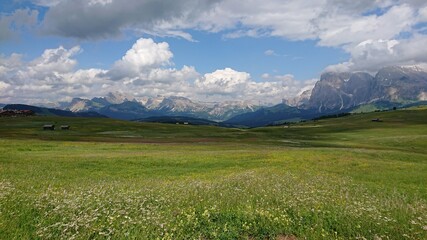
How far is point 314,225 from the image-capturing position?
46.8 feet

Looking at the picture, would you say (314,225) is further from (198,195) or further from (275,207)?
(198,195)

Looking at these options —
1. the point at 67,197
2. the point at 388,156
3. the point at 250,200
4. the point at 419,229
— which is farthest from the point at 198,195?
the point at 388,156

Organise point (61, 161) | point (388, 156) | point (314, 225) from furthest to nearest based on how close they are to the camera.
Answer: point (388, 156)
point (61, 161)
point (314, 225)

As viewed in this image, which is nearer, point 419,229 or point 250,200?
point 419,229

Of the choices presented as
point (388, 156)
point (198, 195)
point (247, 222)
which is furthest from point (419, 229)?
point (388, 156)

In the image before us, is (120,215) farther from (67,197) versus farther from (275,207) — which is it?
(275,207)

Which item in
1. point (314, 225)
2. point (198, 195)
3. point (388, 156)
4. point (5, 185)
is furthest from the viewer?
point (388, 156)

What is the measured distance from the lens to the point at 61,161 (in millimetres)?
38469

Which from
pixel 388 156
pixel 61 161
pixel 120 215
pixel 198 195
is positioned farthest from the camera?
pixel 388 156

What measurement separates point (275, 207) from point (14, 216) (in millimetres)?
10979

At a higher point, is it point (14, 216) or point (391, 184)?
point (14, 216)

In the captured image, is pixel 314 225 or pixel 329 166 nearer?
pixel 314 225

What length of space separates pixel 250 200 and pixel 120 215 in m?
6.41

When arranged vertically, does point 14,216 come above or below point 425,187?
above
